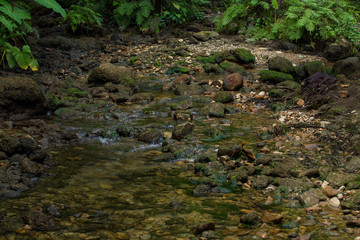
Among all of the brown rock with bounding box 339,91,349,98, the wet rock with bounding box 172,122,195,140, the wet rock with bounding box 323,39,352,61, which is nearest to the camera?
the wet rock with bounding box 172,122,195,140

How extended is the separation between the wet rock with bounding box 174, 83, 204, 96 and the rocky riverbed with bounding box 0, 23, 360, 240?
3cm

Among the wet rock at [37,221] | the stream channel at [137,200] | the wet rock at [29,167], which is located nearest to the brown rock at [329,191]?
the stream channel at [137,200]

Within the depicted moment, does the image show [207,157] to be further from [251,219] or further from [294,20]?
[294,20]

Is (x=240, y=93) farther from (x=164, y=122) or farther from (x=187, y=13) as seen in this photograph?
(x=187, y=13)

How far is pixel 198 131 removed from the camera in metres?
6.22

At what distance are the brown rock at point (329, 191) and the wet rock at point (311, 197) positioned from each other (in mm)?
57

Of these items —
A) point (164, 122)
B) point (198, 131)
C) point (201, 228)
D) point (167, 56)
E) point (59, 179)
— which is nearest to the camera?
point (201, 228)

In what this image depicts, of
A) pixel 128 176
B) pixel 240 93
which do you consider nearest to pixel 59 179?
pixel 128 176

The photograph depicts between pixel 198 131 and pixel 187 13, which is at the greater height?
pixel 187 13

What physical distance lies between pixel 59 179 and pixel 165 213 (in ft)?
4.92

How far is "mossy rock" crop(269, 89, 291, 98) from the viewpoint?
787 cm

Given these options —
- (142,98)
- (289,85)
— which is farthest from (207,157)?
(289,85)

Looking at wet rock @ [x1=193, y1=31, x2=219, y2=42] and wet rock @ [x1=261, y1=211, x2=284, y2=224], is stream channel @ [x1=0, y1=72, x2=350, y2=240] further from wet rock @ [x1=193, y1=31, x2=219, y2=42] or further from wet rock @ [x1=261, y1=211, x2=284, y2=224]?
wet rock @ [x1=193, y1=31, x2=219, y2=42]

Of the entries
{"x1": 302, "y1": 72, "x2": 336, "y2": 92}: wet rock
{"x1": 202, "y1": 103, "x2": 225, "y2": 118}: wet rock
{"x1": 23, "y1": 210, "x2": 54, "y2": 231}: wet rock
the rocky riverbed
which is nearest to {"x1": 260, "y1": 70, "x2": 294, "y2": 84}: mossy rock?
the rocky riverbed
